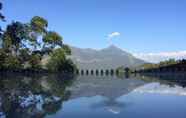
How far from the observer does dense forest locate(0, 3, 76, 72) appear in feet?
154

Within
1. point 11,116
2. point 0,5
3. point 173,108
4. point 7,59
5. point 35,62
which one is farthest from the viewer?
point 35,62

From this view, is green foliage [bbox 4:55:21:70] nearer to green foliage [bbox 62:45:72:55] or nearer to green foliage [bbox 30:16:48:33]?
green foliage [bbox 30:16:48:33]

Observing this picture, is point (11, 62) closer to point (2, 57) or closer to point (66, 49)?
point (2, 57)

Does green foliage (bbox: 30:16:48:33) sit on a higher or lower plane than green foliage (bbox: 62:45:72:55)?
higher

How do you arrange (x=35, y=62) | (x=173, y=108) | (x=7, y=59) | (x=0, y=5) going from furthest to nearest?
(x=35, y=62) → (x=7, y=59) → (x=0, y=5) → (x=173, y=108)

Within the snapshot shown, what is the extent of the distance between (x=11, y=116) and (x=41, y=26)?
43955mm

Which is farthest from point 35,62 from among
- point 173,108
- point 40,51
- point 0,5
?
point 173,108

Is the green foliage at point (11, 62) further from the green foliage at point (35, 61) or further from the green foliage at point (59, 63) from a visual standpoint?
the green foliage at point (59, 63)

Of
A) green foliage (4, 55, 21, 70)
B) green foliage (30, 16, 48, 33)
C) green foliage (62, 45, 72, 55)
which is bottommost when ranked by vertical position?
green foliage (4, 55, 21, 70)

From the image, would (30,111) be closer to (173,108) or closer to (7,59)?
(173,108)

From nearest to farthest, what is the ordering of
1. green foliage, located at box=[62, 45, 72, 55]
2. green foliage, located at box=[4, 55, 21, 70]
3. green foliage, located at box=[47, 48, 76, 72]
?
green foliage, located at box=[4, 55, 21, 70] → green foliage, located at box=[47, 48, 76, 72] → green foliage, located at box=[62, 45, 72, 55]

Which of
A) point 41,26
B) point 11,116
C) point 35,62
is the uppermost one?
point 41,26

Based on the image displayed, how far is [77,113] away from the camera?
748cm

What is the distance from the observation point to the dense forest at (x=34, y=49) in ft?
154
